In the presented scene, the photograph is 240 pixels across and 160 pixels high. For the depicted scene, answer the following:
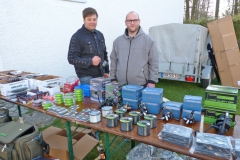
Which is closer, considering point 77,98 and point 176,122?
point 176,122

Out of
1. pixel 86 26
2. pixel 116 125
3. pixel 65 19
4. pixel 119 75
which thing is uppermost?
pixel 65 19

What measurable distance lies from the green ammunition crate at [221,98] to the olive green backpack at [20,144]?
158 centimetres

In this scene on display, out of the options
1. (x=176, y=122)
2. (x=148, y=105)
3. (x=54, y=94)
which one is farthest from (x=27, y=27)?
(x=176, y=122)

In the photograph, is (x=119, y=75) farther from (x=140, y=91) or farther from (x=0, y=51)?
(x=0, y=51)

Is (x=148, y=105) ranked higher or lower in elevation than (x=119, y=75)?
lower

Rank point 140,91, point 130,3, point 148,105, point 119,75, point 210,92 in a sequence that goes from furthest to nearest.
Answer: point 130,3 → point 119,75 → point 140,91 → point 148,105 → point 210,92

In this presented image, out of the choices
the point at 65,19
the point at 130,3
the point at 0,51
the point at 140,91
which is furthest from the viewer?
the point at 130,3

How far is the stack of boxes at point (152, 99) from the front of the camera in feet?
5.75

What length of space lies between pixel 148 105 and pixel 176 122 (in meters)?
0.29

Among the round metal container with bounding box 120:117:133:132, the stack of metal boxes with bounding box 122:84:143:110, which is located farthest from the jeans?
the round metal container with bounding box 120:117:133:132

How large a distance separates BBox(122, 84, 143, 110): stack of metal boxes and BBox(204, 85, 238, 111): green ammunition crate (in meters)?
0.61

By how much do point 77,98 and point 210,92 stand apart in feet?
4.55

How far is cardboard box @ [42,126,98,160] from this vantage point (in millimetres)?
2363

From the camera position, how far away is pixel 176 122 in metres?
1.64
